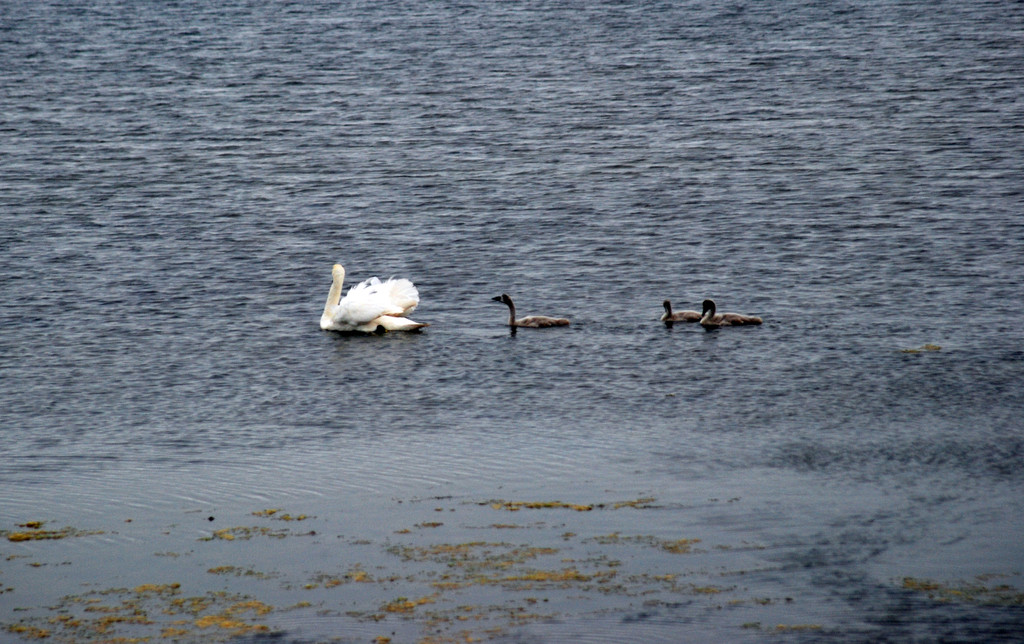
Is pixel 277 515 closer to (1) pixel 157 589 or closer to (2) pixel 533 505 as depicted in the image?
(1) pixel 157 589

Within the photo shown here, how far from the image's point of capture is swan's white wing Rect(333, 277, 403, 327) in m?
22.1

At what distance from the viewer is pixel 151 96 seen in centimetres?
4781

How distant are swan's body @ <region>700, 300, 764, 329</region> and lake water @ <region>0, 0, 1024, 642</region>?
32 cm

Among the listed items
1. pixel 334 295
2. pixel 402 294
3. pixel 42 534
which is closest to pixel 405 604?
pixel 42 534

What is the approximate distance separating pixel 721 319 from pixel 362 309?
6.11 m

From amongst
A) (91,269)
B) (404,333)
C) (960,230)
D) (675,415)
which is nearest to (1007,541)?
(675,415)

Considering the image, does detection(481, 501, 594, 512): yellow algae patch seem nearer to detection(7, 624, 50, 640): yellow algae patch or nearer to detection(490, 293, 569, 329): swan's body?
detection(7, 624, 50, 640): yellow algae patch

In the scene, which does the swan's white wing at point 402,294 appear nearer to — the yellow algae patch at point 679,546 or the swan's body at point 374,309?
the swan's body at point 374,309

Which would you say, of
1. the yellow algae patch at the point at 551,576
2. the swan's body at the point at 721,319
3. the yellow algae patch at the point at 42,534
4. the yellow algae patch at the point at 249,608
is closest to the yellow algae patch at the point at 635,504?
the yellow algae patch at the point at 551,576

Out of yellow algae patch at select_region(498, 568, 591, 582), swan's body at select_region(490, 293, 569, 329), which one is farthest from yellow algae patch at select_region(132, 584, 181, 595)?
swan's body at select_region(490, 293, 569, 329)

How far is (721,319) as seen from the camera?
2098 cm

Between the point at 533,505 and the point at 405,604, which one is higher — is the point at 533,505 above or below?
above

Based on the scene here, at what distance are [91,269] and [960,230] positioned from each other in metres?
18.3

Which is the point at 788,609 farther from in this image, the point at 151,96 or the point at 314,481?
the point at 151,96
